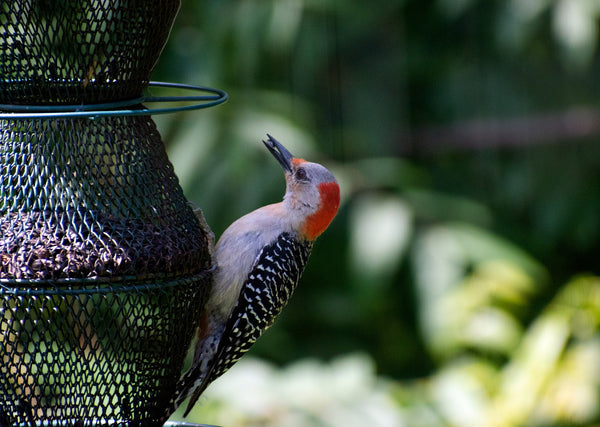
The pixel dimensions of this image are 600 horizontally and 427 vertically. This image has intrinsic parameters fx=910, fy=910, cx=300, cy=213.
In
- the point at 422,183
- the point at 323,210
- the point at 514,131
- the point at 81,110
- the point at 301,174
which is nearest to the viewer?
the point at 81,110

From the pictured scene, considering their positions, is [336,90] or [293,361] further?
[336,90]

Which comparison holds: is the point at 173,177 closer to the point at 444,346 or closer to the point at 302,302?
the point at 444,346

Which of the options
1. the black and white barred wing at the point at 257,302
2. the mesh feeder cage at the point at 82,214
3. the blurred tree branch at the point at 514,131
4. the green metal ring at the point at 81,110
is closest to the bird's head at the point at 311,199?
the black and white barred wing at the point at 257,302

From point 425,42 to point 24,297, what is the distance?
620 cm

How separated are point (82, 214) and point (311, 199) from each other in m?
1.43

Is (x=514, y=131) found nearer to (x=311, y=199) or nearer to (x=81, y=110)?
(x=311, y=199)

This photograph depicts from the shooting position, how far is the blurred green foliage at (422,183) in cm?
577

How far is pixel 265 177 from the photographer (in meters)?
6.23

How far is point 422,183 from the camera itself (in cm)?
678

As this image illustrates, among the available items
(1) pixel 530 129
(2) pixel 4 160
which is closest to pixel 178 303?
(2) pixel 4 160

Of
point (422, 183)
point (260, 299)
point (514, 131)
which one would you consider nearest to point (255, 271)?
point (260, 299)

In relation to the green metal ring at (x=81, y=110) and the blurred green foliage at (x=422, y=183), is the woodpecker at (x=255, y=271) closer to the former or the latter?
the green metal ring at (x=81, y=110)

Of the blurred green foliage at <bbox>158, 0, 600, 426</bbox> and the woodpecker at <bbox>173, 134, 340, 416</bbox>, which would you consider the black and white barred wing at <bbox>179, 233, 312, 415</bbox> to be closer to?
the woodpecker at <bbox>173, 134, 340, 416</bbox>

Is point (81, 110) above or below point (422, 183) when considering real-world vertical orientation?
above
